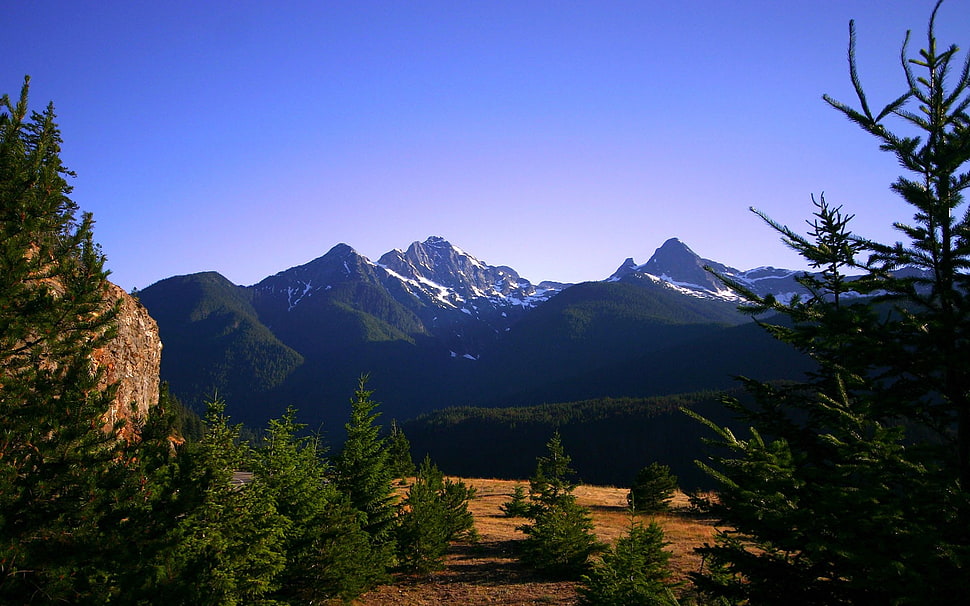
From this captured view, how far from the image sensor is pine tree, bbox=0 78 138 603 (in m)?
8.31

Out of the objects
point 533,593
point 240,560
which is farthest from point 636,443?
point 240,560

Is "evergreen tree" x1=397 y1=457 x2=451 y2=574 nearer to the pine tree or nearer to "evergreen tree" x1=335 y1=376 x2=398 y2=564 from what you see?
"evergreen tree" x1=335 y1=376 x2=398 y2=564

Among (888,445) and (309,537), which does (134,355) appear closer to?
(309,537)

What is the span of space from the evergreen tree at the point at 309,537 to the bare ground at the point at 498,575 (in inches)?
97.4

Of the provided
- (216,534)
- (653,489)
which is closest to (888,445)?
(216,534)

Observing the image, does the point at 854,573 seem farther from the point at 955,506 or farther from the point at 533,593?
the point at 533,593

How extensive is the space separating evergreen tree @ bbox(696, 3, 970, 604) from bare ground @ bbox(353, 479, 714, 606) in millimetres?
11326

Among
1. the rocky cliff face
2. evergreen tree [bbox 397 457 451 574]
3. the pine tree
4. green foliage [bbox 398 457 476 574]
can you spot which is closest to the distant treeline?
the rocky cliff face

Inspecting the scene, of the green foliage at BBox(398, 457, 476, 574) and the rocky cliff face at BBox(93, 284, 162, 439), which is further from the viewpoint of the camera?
the rocky cliff face at BBox(93, 284, 162, 439)

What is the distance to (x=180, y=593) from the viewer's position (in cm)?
947

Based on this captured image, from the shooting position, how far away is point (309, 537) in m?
14.5

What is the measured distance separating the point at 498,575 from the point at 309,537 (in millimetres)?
8750

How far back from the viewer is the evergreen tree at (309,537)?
47.2 ft

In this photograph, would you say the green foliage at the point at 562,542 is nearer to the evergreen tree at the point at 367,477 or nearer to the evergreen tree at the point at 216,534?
the evergreen tree at the point at 367,477
